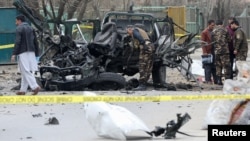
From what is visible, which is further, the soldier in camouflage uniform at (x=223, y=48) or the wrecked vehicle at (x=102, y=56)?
the soldier in camouflage uniform at (x=223, y=48)

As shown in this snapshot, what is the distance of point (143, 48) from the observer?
15.0 meters

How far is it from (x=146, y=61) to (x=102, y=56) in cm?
97

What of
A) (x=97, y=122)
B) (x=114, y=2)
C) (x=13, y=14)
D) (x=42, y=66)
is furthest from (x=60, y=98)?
(x=114, y=2)

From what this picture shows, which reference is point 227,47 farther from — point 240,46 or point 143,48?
point 143,48

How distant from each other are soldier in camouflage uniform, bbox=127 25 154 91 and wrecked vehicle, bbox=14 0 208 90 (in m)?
0.27

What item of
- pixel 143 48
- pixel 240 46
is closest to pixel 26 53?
pixel 143 48

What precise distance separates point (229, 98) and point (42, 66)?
7048 millimetres

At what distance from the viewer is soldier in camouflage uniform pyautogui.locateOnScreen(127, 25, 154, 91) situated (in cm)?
1491

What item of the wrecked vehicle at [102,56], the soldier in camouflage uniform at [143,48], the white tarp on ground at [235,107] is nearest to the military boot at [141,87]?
the soldier in camouflage uniform at [143,48]

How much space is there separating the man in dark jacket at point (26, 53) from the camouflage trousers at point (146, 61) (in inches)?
94.7

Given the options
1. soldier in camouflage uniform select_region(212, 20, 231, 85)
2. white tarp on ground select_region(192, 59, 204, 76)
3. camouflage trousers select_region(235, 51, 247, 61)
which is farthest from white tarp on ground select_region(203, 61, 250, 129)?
white tarp on ground select_region(192, 59, 204, 76)

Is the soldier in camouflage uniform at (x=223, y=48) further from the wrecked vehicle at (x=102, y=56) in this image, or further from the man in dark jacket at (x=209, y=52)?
the man in dark jacket at (x=209, y=52)

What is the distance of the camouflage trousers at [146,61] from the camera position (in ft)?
49.4

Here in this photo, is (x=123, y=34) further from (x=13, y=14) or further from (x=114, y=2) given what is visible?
(x=114, y=2)
